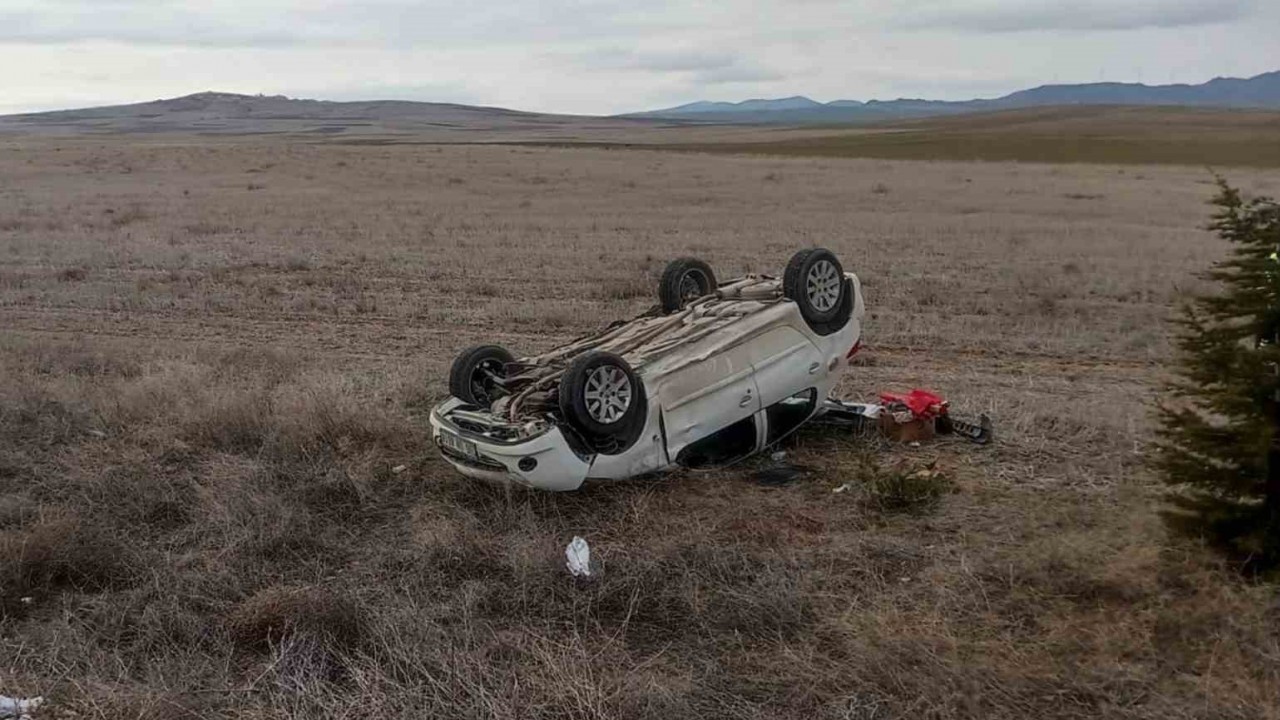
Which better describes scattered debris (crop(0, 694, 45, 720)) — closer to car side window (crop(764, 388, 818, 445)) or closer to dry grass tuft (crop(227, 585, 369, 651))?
dry grass tuft (crop(227, 585, 369, 651))

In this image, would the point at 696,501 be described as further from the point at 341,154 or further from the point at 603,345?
the point at 341,154

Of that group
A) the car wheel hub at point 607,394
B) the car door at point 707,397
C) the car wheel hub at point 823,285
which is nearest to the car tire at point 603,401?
the car wheel hub at point 607,394

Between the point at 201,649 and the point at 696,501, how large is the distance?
276 centimetres

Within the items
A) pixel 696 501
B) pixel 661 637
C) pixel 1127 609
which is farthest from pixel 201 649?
pixel 1127 609

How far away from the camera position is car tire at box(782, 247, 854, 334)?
675 centimetres

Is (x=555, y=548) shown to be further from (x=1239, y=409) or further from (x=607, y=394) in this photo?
(x=1239, y=409)

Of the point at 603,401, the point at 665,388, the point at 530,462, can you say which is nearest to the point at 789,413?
the point at 665,388

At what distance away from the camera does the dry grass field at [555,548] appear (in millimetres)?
3941

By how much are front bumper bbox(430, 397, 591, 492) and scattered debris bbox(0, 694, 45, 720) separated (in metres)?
2.41

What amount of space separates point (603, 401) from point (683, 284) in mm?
2272

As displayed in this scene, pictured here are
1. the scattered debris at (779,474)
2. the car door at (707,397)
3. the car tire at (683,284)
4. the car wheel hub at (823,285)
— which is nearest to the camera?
the car door at (707,397)

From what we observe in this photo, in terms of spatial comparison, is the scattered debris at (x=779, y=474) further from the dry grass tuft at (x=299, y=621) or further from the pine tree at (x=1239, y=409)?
the dry grass tuft at (x=299, y=621)

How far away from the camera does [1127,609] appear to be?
4.33 meters

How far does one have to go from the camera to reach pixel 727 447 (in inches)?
257
